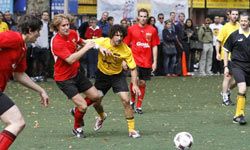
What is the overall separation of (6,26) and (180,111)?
7736 millimetres

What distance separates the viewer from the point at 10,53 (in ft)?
29.4

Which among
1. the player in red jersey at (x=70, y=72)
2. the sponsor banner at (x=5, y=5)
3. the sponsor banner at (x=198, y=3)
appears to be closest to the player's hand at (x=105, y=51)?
the player in red jersey at (x=70, y=72)

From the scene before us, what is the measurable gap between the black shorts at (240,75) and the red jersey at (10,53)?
5.10 meters

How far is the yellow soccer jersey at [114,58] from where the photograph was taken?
1205cm

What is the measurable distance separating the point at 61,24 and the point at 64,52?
0.45 metres

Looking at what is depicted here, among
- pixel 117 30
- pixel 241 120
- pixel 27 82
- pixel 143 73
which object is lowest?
pixel 241 120

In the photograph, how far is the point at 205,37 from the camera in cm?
2588

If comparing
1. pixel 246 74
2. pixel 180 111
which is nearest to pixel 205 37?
pixel 180 111

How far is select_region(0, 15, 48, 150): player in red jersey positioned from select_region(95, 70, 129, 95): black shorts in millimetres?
2727

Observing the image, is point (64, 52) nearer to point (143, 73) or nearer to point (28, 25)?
point (28, 25)

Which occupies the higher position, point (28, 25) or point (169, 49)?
point (28, 25)

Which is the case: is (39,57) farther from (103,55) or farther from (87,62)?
(103,55)

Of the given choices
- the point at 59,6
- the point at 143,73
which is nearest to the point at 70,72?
the point at 143,73

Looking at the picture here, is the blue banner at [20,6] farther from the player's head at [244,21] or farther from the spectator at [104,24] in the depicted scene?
the player's head at [244,21]
